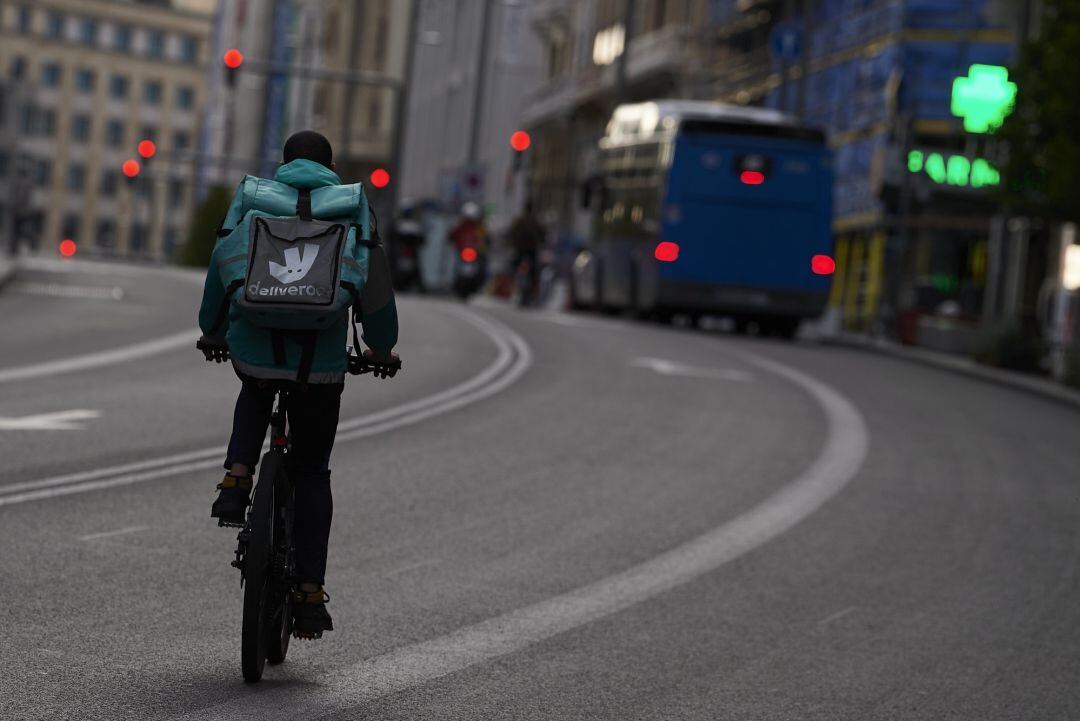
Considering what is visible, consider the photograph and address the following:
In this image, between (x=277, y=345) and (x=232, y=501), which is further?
(x=232, y=501)

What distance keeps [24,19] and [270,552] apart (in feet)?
539

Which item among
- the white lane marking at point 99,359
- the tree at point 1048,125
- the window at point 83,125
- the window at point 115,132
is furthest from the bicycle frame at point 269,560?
the window at point 115,132

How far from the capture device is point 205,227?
92.1m

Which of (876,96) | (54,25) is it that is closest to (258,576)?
(876,96)

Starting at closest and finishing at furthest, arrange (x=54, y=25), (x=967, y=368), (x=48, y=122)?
(x=967, y=368)
(x=48, y=122)
(x=54, y=25)

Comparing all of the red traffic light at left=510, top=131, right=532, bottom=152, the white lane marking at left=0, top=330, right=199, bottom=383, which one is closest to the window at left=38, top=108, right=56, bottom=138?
the red traffic light at left=510, top=131, right=532, bottom=152

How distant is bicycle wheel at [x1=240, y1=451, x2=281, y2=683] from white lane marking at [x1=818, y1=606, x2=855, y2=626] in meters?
2.85

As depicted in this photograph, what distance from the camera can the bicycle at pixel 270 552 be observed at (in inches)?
257

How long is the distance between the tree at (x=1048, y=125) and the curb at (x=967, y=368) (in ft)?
7.25

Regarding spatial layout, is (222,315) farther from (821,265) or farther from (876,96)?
(876,96)

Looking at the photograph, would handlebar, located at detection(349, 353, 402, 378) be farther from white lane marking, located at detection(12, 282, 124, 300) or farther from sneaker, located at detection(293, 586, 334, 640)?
white lane marking, located at detection(12, 282, 124, 300)

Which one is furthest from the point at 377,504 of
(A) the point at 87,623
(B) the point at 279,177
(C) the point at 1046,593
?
(B) the point at 279,177

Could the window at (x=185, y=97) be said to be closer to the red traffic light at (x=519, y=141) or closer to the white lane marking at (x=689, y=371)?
the red traffic light at (x=519, y=141)

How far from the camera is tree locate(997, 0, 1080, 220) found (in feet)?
93.9
